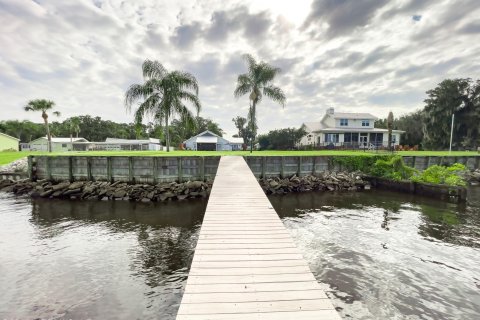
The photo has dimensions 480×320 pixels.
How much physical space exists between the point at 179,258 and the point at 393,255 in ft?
24.8

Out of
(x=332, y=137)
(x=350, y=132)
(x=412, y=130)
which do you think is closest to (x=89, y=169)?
(x=332, y=137)

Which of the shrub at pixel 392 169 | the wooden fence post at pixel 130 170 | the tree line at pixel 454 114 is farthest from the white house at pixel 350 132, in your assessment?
the wooden fence post at pixel 130 170

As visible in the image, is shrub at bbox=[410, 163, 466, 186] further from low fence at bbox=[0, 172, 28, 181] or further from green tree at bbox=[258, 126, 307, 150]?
low fence at bbox=[0, 172, 28, 181]

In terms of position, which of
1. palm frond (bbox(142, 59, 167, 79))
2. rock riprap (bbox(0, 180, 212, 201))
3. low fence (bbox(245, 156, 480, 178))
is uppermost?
palm frond (bbox(142, 59, 167, 79))

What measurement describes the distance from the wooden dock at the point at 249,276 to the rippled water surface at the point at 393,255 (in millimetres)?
2685

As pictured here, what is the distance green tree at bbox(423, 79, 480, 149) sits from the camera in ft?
146

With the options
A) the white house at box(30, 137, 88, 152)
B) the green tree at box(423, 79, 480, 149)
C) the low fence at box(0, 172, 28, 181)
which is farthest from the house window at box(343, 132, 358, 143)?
the white house at box(30, 137, 88, 152)

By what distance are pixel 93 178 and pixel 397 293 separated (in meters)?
20.6

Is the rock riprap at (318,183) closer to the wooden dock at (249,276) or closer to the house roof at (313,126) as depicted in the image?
the wooden dock at (249,276)

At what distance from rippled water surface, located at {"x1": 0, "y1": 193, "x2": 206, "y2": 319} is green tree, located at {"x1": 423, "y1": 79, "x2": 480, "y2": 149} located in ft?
168

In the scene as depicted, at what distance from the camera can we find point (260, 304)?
3400 mm

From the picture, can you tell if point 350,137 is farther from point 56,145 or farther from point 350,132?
point 56,145

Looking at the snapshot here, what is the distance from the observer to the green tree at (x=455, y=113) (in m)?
44.4

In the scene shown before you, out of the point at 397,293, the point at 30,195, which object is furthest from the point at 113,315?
the point at 30,195
